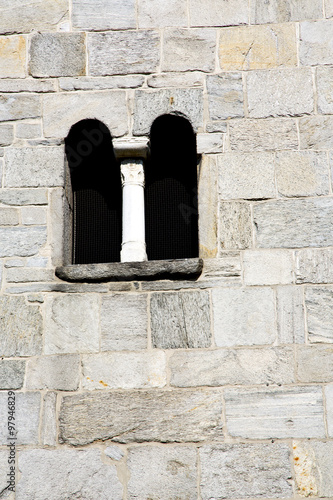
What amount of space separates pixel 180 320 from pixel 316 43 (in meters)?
1.96

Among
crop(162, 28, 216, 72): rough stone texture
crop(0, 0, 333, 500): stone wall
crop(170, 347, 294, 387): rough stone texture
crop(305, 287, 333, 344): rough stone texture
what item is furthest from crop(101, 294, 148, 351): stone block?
crop(162, 28, 216, 72): rough stone texture

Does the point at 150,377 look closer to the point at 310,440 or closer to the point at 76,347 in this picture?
the point at 76,347

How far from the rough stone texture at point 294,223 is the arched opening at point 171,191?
469 millimetres

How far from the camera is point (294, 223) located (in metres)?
4.01

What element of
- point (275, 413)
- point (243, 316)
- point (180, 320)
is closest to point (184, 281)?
point (180, 320)

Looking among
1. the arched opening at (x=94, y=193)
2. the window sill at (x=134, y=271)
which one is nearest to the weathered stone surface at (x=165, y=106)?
the arched opening at (x=94, y=193)

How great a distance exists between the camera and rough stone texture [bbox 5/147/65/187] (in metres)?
4.16

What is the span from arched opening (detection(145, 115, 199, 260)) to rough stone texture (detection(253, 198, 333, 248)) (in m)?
0.47

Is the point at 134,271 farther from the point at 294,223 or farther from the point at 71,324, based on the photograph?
the point at 294,223

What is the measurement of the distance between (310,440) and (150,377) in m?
0.95

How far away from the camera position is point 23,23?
441cm

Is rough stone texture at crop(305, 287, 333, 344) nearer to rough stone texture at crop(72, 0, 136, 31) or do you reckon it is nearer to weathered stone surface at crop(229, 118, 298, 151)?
weathered stone surface at crop(229, 118, 298, 151)

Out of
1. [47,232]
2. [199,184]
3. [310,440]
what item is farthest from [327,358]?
[47,232]

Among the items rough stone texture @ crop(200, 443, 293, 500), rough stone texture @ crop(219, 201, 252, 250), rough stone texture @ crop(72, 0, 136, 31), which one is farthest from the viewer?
rough stone texture @ crop(72, 0, 136, 31)
